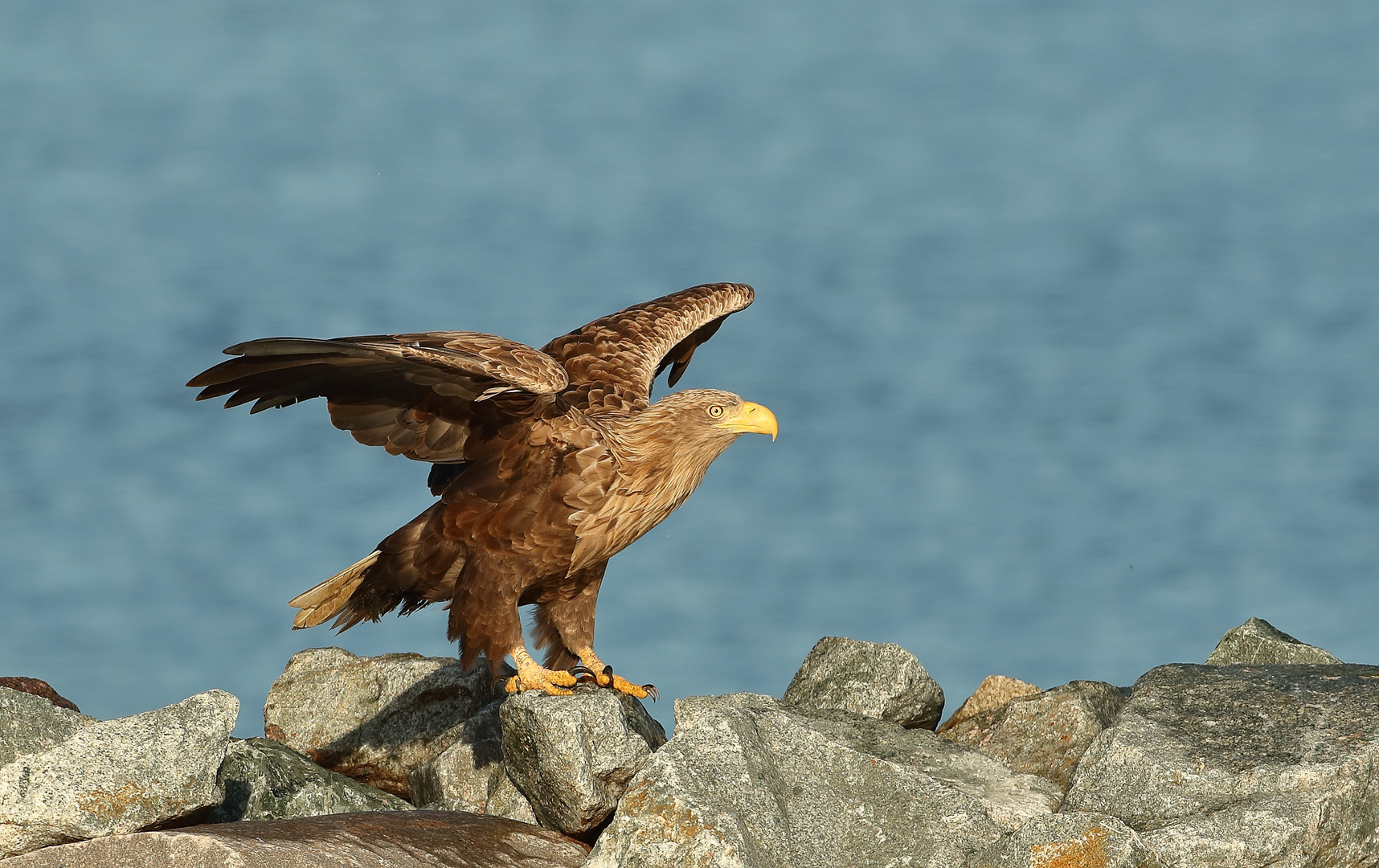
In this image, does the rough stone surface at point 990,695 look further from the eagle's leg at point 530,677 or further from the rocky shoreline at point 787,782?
the eagle's leg at point 530,677

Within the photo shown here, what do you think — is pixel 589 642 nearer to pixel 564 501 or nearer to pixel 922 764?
pixel 564 501

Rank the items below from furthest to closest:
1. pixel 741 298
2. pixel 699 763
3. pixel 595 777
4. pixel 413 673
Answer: pixel 741 298 < pixel 413 673 < pixel 595 777 < pixel 699 763

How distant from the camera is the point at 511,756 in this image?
7043mm

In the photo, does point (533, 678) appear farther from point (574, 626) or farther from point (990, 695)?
point (990, 695)

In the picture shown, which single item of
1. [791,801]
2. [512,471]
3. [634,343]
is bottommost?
[791,801]

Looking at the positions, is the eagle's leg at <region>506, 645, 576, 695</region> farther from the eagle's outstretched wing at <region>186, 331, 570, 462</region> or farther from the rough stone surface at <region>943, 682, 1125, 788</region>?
the rough stone surface at <region>943, 682, 1125, 788</region>

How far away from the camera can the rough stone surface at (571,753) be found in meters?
6.73

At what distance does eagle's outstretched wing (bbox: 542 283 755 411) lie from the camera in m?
8.60

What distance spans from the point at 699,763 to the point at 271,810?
266cm

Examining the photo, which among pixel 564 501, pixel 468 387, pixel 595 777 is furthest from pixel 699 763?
pixel 468 387

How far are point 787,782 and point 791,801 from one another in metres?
0.11

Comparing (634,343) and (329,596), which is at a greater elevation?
(634,343)

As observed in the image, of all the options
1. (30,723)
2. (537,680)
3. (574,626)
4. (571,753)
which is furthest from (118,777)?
(574,626)

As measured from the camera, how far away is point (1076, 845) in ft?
19.4
